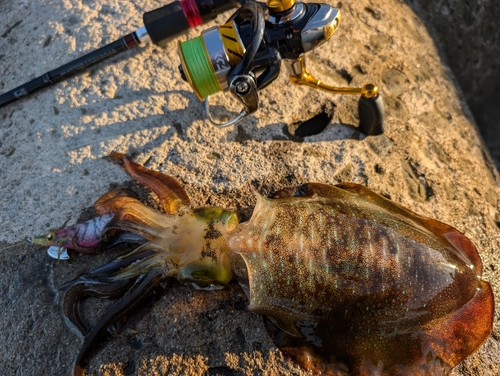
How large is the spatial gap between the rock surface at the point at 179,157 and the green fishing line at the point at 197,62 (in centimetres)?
59

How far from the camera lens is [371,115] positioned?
2592 millimetres

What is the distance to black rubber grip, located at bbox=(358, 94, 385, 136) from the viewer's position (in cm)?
255

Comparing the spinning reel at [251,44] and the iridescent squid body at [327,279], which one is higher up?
the spinning reel at [251,44]

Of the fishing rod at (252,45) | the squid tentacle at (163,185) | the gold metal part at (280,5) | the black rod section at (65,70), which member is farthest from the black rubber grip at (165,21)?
the squid tentacle at (163,185)

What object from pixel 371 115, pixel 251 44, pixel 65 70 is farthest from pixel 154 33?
pixel 371 115

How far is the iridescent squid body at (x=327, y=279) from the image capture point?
204 centimetres

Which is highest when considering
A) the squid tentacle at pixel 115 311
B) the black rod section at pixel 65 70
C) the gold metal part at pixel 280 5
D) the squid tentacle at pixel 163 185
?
the gold metal part at pixel 280 5

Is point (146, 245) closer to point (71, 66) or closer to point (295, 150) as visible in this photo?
point (295, 150)

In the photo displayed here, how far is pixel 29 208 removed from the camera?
2.55 metres

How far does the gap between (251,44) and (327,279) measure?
1.20 metres

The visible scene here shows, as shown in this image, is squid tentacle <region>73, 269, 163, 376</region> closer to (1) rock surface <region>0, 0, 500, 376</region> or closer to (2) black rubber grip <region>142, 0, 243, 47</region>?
(1) rock surface <region>0, 0, 500, 376</region>

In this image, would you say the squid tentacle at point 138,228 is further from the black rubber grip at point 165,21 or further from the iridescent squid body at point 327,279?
the black rubber grip at point 165,21

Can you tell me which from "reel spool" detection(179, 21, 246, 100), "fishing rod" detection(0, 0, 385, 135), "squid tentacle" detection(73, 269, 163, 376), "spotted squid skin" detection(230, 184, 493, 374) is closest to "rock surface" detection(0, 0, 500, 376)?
"squid tentacle" detection(73, 269, 163, 376)

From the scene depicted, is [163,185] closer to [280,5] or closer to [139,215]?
[139,215]
